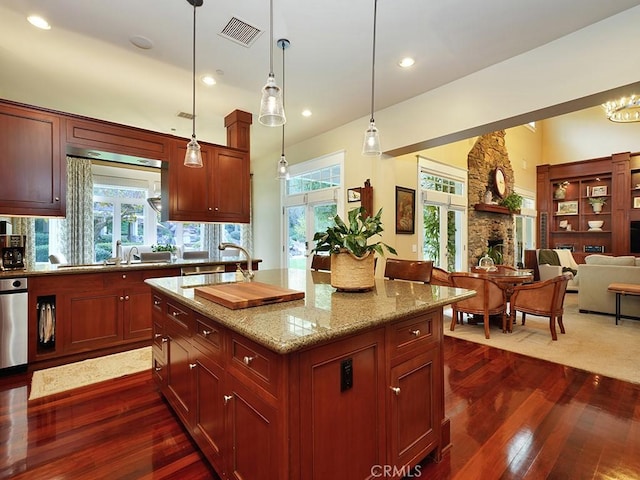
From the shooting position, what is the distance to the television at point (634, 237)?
291 inches

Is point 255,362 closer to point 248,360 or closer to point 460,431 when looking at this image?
point 248,360

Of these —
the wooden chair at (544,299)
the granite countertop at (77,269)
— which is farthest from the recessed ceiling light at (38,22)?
the wooden chair at (544,299)

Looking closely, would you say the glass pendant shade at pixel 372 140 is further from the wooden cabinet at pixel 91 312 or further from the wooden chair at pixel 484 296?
the wooden cabinet at pixel 91 312

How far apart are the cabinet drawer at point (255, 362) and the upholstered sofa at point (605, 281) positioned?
5743 mm

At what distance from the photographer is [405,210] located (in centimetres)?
479

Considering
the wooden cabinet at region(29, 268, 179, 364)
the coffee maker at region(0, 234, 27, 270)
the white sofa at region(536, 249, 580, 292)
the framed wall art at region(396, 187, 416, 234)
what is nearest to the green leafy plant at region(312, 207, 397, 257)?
the wooden cabinet at region(29, 268, 179, 364)

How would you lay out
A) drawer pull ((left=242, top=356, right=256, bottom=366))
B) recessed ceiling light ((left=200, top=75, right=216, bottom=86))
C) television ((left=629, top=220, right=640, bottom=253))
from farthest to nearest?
television ((left=629, top=220, right=640, bottom=253)), recessed ceiling light ((left=200, top=75, right=216, bottom=86)), drawer pull ((left=242, top=356, right=256, bottom=366))

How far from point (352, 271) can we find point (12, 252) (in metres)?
3.59

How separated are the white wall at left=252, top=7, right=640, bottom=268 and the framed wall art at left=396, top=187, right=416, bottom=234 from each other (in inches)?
5.8

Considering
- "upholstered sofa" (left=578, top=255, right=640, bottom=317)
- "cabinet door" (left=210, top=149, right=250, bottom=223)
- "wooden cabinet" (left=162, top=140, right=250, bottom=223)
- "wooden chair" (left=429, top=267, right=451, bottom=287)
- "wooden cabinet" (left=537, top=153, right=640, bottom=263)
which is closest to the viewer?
"wooden cabinet" (left=162, top=140, right=250, bottom=223)

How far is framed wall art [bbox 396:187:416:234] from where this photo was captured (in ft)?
15.4

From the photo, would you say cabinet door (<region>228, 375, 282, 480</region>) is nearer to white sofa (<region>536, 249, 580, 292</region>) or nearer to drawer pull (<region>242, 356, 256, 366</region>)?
drawer pull (<region>242, 356, 256, 366</region>)

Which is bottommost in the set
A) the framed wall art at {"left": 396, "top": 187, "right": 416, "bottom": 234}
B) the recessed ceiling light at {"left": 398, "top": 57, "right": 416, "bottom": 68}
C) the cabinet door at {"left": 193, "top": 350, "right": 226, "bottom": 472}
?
the cabinet door at {"left": 193, "top": 350, "right": 226, "bottom": 472}

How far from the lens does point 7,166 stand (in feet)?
9.91
